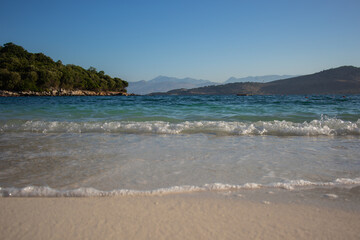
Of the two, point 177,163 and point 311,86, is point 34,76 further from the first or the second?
point 311,86

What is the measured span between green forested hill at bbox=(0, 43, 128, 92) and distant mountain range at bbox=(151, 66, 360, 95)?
47362mm

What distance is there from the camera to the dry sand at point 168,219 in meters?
1.69

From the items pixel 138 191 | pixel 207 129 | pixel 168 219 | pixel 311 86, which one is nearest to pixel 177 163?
pixel 138 191

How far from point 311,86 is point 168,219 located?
12573cm

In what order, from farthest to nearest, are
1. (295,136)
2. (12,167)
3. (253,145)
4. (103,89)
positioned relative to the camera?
(103,89)
(295,136)
(253,145)
(12,167)

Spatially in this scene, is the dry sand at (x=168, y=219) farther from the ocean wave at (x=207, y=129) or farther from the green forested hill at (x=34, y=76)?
the green forested hill at (x=34, y=76)

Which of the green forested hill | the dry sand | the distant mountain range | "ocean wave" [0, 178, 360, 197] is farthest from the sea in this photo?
the distant mountain range

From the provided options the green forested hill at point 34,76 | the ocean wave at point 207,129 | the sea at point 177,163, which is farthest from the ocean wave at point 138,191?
the green forested hill at point 34,76

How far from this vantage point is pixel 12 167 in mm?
3248

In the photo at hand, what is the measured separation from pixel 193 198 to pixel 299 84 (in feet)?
427

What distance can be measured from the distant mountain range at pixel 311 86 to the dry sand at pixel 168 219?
106648 mm

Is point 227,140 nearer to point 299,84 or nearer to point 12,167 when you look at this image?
point 12,167

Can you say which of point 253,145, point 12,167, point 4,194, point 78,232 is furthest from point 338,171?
point 12,167

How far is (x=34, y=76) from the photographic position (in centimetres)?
5559
